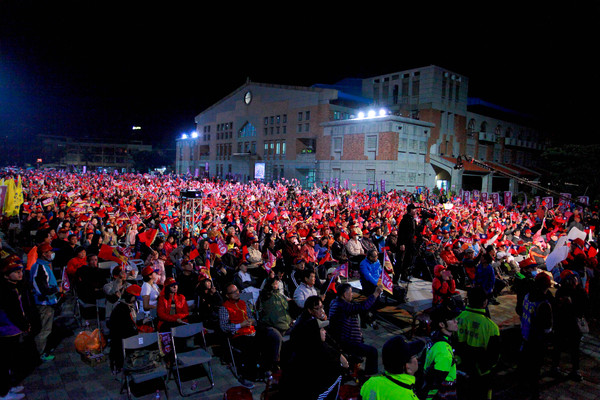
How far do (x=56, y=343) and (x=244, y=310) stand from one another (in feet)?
11.3

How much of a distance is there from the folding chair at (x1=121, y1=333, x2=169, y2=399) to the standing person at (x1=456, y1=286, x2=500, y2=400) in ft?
12.6

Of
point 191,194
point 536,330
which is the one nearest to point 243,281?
point 536,330

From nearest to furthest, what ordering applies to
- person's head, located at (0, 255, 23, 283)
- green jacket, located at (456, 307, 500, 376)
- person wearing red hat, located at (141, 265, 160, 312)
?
green jacket, located at (456, 307, 500, 376) < person's head, located at (0, 255, 23, 283) < person wearing red hat, located at (141, 265, 160, 312)

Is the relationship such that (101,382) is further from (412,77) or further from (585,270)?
(412,77)

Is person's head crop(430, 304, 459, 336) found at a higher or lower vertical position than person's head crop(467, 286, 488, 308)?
lower

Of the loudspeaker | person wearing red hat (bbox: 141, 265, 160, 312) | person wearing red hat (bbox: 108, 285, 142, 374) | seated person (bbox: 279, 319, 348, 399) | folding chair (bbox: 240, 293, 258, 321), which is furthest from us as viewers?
the loudspeaker

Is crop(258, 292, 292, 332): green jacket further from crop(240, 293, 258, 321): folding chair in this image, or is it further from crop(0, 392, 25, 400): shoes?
→ crop(0, 392, 25, 400): shoes

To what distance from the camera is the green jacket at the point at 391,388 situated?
268 cm

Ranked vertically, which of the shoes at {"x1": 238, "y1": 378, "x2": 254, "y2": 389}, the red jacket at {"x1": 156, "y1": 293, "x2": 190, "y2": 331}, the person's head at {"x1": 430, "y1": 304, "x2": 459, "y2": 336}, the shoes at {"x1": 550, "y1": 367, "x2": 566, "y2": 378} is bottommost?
the shoes at {"x1": 238, "y1": 378, "x2": 254, "y2": 389}

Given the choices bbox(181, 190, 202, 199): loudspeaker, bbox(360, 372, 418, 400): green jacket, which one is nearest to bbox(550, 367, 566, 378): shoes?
bbox(360, 372, 418, 400): green jacket

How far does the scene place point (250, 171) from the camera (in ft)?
179

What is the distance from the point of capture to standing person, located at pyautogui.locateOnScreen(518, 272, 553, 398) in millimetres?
4980

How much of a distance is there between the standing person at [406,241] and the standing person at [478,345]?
4.19 metres

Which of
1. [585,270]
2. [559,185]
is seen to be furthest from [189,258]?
[559,185]
